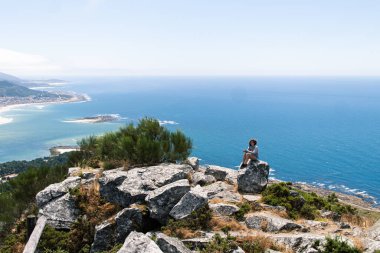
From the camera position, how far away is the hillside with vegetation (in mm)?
11641

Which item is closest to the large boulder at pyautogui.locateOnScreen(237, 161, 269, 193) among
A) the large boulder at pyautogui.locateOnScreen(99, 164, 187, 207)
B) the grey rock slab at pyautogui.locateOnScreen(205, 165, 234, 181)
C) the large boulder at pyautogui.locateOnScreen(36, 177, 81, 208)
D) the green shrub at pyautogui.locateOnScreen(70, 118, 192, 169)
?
the grey rock slab at pyautogui.locateOnScreen(205, 165, 234, 181)

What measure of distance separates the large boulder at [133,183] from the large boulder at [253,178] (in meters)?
2.91

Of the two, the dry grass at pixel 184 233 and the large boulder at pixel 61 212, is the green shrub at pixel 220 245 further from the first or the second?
the large boulder at pixel 61 212

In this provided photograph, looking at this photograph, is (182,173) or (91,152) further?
(91,152)

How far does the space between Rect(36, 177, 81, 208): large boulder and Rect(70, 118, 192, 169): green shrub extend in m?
2.85

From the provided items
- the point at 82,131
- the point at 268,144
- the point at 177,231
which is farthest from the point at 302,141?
the point at 177,231

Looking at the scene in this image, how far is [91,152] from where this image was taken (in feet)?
86.1

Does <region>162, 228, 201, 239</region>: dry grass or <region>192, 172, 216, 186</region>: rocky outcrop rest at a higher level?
<region>192, 172, 216, 186</region>: rocky outcrop

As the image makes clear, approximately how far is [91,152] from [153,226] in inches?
526

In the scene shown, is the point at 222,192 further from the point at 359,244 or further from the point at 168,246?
the point at 168,246

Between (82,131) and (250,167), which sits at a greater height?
(250,167)

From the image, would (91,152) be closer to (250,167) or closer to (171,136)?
(171,136)

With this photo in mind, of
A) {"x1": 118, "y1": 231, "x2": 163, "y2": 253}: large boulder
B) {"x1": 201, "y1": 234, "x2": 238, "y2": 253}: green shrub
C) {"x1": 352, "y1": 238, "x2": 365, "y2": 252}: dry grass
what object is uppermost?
{"x1": 118, "y1": 231, "x2": 163, "y2": 253}: large boulder

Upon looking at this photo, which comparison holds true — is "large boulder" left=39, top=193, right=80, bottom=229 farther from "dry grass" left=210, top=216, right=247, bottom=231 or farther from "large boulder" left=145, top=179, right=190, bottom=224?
"dry grass" left=210, top=216, right=247, bottom=231
